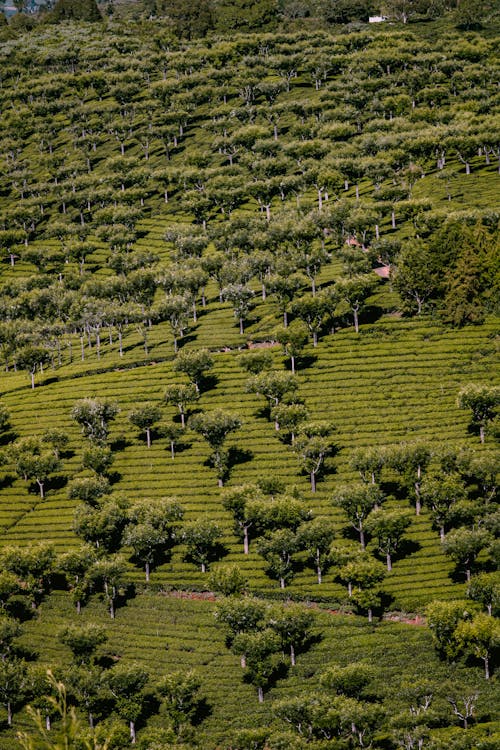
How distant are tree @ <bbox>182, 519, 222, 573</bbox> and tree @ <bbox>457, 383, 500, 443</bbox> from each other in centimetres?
3713

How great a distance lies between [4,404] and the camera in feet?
448

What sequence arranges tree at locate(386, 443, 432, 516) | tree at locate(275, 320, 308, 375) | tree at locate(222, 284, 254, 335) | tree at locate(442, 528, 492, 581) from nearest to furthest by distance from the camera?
tree at locate(442, 528, 492, 581) → tree at locate(386, 443, 432, 516) → tree at locate(275, 320, 308, 375) → tree at locate(222, 284, 254, 335)

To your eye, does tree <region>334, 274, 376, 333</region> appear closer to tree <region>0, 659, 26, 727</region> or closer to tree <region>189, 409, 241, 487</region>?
tree <region>189, 409, 241, 487</region>

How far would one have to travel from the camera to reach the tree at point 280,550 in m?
98.9

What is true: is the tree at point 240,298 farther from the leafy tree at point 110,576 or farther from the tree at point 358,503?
the leafy tree at point 110,576

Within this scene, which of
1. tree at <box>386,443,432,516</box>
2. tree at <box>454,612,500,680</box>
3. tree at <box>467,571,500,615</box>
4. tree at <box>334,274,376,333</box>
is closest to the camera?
tree at <box>454,612,500,680</box>

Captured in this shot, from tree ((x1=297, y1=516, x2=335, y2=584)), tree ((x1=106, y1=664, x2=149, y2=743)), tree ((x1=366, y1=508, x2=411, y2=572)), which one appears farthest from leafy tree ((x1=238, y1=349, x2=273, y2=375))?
tree ((x1=106, y1=664, x2=149, y2=743))

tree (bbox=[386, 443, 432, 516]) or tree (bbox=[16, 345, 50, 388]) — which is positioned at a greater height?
tree (bbox=[16, 345, 50, 388])

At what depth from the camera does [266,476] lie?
113438mm

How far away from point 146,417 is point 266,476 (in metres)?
21.0

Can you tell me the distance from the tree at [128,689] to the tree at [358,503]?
3073cm

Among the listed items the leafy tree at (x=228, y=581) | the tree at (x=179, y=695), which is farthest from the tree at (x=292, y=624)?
the tree at (x=179, y=695)

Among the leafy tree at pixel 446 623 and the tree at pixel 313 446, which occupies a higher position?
the tree at pixel 313 446

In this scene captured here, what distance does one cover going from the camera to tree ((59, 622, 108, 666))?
298 feet
